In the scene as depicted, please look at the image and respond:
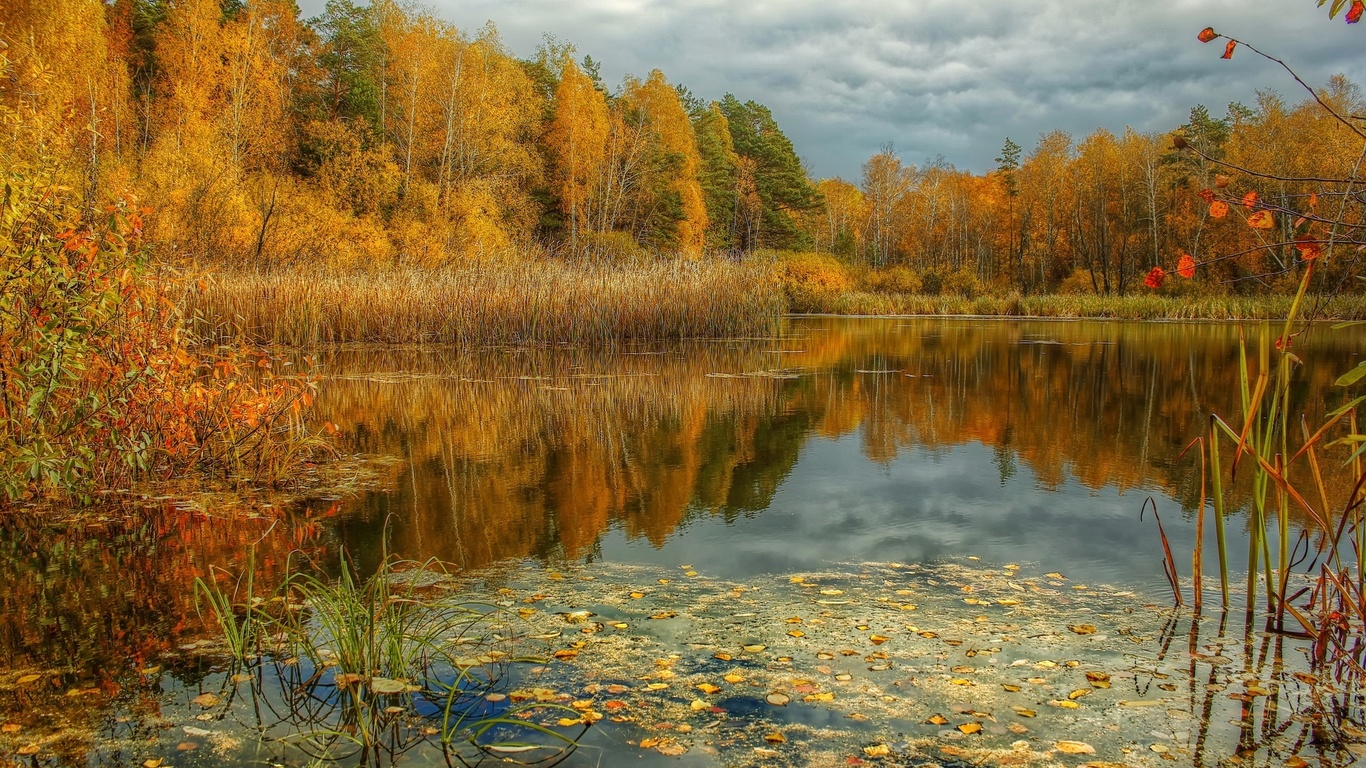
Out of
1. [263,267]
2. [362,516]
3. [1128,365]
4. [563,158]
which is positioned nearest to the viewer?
[362,516]

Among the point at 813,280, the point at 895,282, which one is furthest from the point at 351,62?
the point at 895,282

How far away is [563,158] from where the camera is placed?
37.5 metres

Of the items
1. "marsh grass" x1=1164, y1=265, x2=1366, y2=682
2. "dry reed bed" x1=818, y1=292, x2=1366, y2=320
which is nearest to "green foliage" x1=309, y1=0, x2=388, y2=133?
"dry reed bed" x1=818, y1=292, x2=1366, y2=320

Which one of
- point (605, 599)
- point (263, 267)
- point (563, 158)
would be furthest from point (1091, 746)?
point (563, 158)

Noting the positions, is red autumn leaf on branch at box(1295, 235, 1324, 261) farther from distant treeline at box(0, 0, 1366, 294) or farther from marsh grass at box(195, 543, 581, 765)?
distant treeline at box(0, 0, 1366, 294)

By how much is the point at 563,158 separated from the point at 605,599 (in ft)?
118

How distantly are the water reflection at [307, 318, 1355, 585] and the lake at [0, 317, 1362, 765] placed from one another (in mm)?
36

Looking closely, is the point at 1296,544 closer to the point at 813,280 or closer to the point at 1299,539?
the point at 1299,539

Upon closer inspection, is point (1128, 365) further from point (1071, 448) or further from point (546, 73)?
point (546, 73)

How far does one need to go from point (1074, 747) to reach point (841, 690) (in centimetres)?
64

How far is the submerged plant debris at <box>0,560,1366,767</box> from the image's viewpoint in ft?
7.37

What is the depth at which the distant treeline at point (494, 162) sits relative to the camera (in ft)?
77.8

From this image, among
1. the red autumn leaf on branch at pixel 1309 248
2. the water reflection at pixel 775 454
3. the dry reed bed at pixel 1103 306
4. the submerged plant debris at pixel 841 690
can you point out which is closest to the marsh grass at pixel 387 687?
the submerged plant debris at pixel 841 690

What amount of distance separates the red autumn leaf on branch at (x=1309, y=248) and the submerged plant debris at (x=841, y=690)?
1289 millimetres
